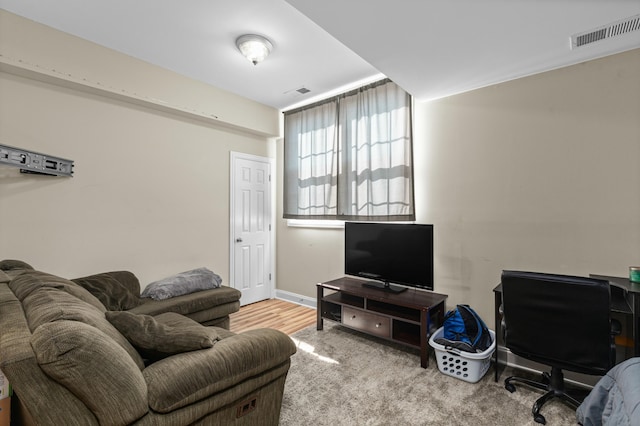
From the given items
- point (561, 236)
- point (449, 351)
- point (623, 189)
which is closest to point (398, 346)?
point (449, 351)

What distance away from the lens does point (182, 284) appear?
10.7 ft

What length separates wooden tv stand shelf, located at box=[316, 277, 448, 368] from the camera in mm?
2754

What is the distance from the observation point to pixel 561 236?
254 centimetres

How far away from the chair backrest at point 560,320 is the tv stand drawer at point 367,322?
1.08 m

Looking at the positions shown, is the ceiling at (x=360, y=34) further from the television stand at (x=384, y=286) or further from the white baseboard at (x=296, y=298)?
the white baseboard at (x=296, y=298)

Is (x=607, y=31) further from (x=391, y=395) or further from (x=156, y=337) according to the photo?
(x=156, y=337)

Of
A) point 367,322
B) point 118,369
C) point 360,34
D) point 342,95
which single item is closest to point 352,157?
point 342,95

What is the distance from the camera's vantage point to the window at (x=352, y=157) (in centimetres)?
342

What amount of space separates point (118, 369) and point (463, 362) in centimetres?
242

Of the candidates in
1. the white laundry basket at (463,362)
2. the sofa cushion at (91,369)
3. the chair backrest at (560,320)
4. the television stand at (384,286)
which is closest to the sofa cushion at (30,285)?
the sofa cushion at (91,369)

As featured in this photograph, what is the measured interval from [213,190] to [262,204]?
2.75 ft

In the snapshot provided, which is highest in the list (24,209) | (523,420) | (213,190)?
(213,190)

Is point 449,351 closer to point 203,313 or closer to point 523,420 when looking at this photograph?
point 523,420

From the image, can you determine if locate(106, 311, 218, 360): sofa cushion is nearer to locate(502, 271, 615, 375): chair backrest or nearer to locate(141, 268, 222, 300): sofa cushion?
locate(141, 268, 222, 300): sofa cushion
